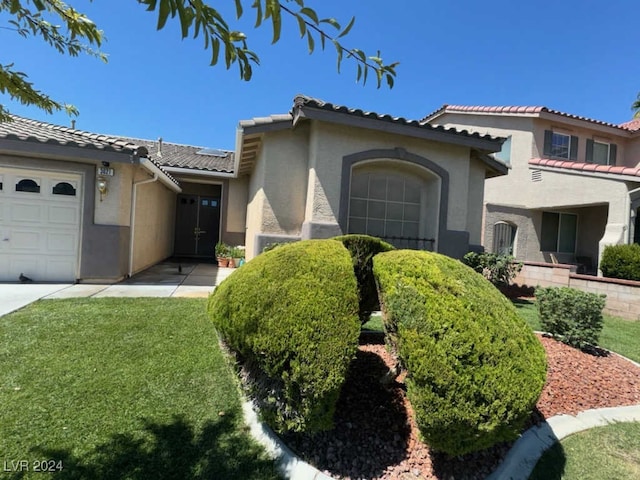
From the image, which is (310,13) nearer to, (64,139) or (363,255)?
(363,255)

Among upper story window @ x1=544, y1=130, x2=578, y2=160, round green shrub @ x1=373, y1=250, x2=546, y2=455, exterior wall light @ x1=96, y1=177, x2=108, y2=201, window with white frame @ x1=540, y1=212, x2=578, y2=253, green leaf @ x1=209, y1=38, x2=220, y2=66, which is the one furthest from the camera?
upper story window @ x1=544, y1=130, x2=578, y2=160

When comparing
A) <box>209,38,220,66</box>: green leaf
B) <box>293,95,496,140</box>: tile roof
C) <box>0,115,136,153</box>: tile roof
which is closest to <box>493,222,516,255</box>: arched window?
<box>293,95,496,140</box>: tile roof

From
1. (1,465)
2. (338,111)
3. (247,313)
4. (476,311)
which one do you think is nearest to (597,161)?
(338,111)

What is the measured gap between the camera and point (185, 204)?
50.8 feet

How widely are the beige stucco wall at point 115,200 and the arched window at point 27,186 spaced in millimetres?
1443

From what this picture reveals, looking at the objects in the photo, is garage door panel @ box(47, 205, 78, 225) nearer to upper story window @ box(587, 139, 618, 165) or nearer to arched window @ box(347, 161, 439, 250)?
arched window @ box(347, 161, 439, 250)

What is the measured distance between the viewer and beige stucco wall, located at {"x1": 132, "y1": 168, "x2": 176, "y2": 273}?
9.62 metres

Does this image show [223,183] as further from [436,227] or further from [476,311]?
[476,311]

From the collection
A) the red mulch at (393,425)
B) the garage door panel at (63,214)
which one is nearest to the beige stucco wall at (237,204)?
the garage door panel at (63,214)

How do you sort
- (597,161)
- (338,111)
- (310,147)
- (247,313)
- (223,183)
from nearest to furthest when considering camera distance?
1. (247,313)
2. (338,111)
3. (310,147)
4. (223,183)
5. (597,161)

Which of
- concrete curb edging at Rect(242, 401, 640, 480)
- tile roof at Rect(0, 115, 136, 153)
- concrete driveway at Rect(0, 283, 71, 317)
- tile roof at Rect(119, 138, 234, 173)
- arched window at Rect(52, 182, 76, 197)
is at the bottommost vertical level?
concrete curb edging at Rect(242, 401, 640, 480)

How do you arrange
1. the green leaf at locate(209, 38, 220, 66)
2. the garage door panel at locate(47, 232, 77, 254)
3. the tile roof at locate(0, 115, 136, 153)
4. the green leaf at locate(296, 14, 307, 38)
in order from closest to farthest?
the green leaf at locate(209, 38, 220, 66) < the green leaf at locate(296, 14, 307, 38) < the tile roof at locate(0, 115, 136, 153) < the garage door panel at locate(47, 232, 77, 254)

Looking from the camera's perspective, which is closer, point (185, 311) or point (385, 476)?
point (385, 476)

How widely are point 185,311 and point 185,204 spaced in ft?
35.3
